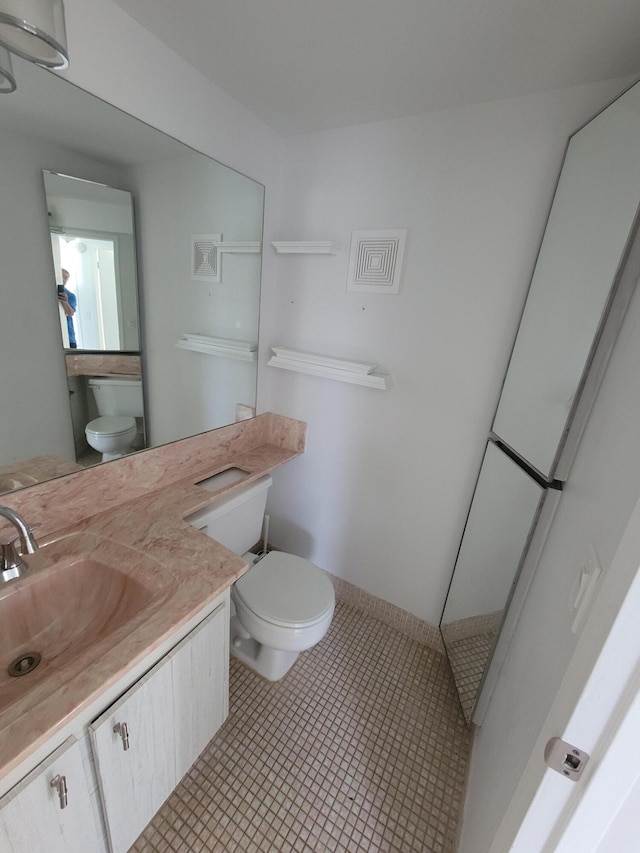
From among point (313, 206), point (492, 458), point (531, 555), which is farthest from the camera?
point (313, 206)

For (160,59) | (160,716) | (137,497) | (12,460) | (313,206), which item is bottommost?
(160,716)

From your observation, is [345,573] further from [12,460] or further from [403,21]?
[403,21]

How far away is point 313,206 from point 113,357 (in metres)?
1.12

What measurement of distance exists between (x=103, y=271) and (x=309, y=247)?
0.84 meters

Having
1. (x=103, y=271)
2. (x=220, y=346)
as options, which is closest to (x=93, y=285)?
(x=103, y=271)

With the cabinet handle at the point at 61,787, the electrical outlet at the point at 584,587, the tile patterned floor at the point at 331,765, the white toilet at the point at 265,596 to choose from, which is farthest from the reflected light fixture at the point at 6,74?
the tile patterned floor at the point at 331,765

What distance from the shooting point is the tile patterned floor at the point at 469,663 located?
1.30 m

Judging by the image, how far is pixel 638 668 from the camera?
44 cm

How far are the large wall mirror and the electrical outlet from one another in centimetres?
141

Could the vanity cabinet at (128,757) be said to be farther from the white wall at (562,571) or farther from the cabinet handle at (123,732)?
the white wall at (562,571)

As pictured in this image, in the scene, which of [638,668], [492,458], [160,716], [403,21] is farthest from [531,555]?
[403,21]

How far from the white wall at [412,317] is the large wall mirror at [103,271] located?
0.36 metres

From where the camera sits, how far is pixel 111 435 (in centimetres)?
124

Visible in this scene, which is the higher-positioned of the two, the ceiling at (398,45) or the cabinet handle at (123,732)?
the ceiling at (398,45)
